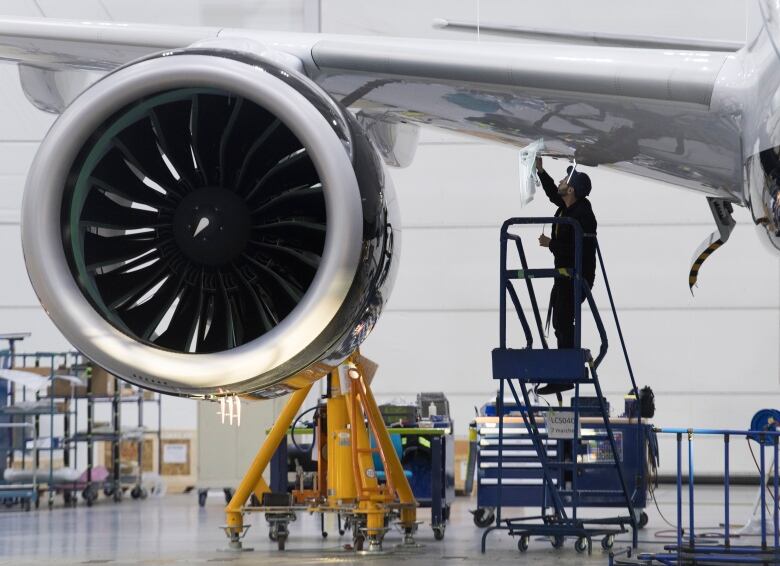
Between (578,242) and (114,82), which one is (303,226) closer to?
(114,82)

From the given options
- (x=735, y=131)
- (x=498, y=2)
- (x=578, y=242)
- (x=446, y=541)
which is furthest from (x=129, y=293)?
(x=498, y=2)

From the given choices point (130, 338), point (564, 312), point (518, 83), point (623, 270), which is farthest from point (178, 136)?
point (623, 270)

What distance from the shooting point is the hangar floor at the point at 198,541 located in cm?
764

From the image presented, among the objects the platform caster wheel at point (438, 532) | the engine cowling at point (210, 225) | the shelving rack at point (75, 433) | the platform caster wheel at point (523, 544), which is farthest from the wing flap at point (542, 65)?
the shelving rack at point (75, 433)

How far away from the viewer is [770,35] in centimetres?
446

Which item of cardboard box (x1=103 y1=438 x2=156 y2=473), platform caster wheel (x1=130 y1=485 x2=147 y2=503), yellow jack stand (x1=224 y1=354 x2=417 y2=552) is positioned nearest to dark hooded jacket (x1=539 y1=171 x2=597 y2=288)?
yellow jack stand (x1=224 y1=354 x2=417 y2=552)

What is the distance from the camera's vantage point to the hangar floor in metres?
7.64

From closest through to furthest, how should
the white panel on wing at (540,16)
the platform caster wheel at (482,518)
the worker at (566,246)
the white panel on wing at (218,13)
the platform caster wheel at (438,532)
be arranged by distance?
the worker at (566,246), the platform caster wheel at (438,532), the platform caster wheel at (482,518), the white panel on wing at (540,16), the white panel on wing at (218,13)

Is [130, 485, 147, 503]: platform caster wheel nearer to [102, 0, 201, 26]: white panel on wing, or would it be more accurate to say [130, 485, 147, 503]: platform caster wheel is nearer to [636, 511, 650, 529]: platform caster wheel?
[102, 0, 201, 26]: white panel on wing

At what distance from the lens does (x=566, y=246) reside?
26.7 ft

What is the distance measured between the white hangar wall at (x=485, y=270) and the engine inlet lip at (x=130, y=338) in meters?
12.5

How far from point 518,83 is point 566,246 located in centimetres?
302

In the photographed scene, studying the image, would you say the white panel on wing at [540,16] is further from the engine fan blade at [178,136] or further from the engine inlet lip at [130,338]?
the engine inlet lip at [130,338]

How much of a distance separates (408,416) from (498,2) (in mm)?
6842
